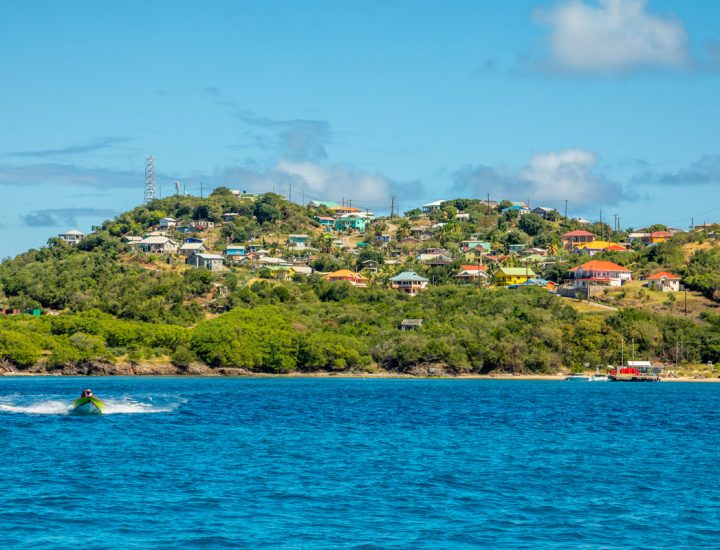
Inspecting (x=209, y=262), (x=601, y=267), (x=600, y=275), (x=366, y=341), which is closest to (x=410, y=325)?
(x=366, y=341)

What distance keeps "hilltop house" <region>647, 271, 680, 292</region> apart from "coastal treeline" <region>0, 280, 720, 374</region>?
18.3 metres

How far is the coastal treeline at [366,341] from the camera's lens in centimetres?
14025

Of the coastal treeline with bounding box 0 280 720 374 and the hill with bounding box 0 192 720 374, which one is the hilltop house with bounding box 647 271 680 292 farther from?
the coastal treeline with bounding box 0 280 720 374

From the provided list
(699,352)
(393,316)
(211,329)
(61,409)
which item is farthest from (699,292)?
(61,409)

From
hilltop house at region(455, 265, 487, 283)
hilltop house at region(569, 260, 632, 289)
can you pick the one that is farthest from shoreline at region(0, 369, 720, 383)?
hilltop house at region(455, 265, 487, 283)

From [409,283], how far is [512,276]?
63.0 ft

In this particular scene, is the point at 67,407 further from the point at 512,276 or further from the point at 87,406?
the point at 512,276

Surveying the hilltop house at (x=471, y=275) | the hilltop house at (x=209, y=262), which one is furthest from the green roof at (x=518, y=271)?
the hilltop house at (x=209, y=262)

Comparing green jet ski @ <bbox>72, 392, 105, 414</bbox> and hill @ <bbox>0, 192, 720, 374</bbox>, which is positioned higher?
hill @ <bbox>0, 192, 720, 374</bbox>

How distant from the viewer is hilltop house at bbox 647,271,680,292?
6845 inches

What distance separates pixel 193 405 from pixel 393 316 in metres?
76.9

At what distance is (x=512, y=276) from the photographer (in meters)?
189

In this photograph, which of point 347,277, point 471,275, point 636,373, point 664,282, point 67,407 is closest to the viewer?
point 67,407

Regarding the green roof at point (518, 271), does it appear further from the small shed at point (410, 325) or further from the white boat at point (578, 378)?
the white boat at point (578, 378)
